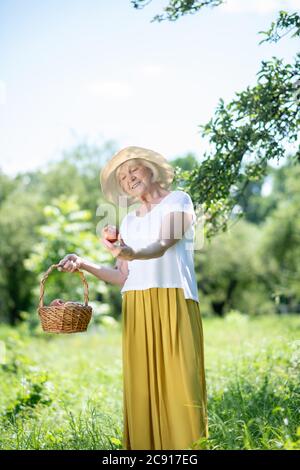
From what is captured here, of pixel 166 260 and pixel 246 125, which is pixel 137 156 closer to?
pixel 166 260

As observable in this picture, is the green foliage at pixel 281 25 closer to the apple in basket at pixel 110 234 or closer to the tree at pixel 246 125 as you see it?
the tree at pixel 246 125

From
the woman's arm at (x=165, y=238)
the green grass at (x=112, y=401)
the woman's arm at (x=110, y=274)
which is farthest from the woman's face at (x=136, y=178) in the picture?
the green grass at (x=112, y=401)

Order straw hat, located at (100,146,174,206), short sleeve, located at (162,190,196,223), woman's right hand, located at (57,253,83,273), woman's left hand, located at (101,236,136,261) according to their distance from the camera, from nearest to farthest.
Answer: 1. woman's left hand, located at (101,236,136,261)
2. short sleeve, located at (162,190,196,223)
3. woman's right hand, located at (57,253,83,273)
4. straw hat, located at (100,146,174,206)

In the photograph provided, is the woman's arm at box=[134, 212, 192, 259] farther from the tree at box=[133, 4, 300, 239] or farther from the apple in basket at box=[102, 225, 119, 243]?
the tree at box=[133, 4, 300, 239]

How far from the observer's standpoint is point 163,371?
3451mm

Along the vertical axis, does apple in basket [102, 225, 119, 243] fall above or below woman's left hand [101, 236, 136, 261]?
above

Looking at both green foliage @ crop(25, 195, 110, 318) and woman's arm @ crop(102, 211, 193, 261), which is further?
green foliage @ crop(25, 195, 110, 318)

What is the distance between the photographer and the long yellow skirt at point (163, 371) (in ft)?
11.0

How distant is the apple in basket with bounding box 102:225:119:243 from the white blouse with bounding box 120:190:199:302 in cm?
28

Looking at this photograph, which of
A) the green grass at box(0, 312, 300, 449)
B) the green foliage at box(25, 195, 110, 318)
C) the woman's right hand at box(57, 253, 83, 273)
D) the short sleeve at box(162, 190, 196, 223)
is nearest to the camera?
the short sleeve at box(162, 190, 196, 223)

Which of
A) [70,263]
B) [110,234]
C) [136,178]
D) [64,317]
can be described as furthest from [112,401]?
[110,234]

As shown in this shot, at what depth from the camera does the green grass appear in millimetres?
3857

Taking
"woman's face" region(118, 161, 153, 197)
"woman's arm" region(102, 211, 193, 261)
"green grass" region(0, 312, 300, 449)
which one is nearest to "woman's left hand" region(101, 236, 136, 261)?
"woman's arm" region(102, 211, 193, 261)
